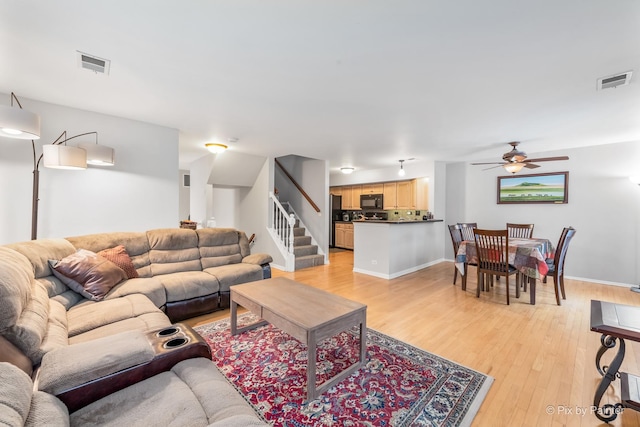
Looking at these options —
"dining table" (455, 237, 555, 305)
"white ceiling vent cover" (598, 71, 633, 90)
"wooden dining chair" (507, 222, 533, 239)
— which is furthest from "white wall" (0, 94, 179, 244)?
"wooden dining chair" (507, 222, 533, 239)

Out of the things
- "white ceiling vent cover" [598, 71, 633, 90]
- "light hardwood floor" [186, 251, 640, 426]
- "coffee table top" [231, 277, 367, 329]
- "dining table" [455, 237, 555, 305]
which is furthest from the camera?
"dining table" [455, 237, 555, 305]

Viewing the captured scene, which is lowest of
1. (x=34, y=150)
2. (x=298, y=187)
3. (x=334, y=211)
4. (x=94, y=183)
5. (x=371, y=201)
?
(x=334, y=211)

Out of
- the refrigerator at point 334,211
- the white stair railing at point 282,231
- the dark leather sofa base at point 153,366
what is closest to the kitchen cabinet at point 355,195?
the refrigerator at point 334,211

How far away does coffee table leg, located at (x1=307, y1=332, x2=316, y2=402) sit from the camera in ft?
5.91

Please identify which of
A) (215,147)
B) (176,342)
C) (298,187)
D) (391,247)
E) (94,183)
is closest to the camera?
(176,342)

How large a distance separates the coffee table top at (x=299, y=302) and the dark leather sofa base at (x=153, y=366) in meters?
0.65

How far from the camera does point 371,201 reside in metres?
7.88

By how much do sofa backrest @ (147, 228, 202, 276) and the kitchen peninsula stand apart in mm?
3141

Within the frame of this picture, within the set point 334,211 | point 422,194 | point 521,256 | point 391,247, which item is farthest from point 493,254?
point 334,211

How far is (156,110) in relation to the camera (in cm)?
325

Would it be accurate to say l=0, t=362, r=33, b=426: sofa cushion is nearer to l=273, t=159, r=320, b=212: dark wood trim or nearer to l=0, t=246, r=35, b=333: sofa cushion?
l=0, t=246, r=35, b=333: sofa cushion

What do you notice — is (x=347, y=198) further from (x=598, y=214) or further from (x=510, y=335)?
(x=510, y=335)

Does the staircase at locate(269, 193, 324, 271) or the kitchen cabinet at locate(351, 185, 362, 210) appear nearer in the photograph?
the staircase at locate(269, 193, 324, 271)

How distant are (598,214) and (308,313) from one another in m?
5.74
